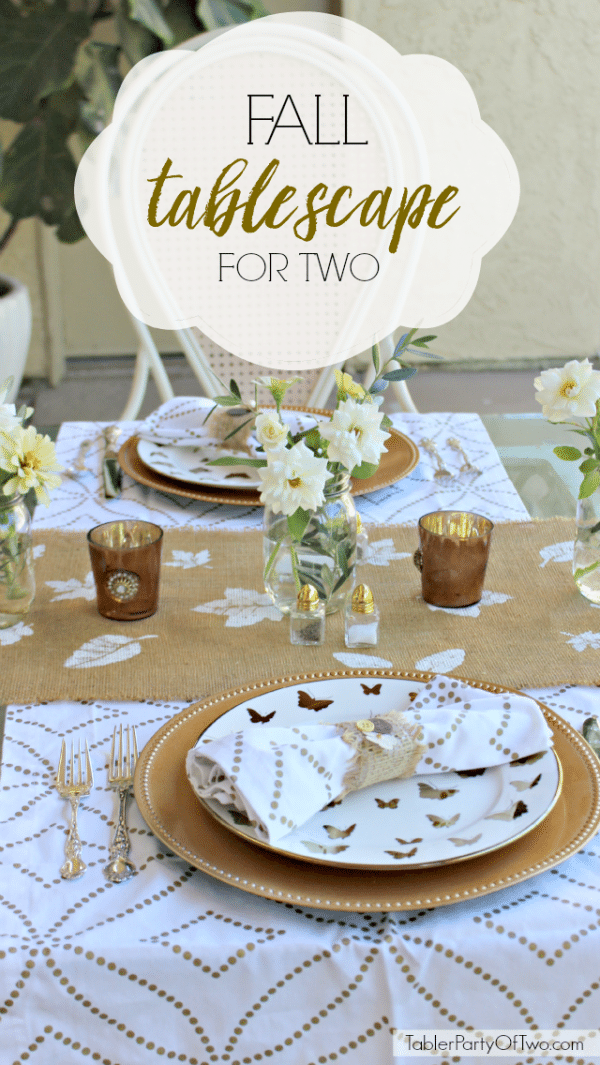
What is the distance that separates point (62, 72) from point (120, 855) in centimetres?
307

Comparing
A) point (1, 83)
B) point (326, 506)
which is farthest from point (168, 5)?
point (326, 506)

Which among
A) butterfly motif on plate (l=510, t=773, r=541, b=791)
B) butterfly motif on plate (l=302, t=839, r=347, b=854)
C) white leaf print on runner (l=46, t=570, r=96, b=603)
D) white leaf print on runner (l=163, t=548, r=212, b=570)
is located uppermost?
butterfly motif on plate (l=302, t=839, r=347, b=854)

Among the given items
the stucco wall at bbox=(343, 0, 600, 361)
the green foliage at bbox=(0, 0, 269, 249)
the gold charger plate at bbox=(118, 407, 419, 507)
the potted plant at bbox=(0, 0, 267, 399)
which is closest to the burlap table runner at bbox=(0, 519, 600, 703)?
the gold charger plate at bbox=(118, 407, 419, 507)

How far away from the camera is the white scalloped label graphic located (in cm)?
171

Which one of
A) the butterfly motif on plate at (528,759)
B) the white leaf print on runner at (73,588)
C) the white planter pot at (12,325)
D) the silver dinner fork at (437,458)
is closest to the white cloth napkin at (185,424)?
the silver dinner fork at (437,458)

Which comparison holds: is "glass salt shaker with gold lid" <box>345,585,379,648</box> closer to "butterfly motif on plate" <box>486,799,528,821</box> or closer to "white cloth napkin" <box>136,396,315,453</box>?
"butterfly motif on plate" <box>486,799,528,821</box>

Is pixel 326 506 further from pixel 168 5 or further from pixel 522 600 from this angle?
pixel 168 5

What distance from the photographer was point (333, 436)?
822mm

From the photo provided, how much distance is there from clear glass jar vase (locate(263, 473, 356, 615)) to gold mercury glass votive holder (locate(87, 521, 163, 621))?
102 mm

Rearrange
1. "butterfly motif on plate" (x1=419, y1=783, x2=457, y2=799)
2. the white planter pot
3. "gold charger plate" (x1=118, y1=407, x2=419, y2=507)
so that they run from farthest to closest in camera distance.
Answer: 1. the white planter pot
2. "gold charger plate" (x1=118, y1=407, x2=419, y2=507)
3. "butterfly motif on plate" (x1=419, y1=783, x2=457, y2=799)

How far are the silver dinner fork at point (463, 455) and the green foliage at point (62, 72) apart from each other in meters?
2.09

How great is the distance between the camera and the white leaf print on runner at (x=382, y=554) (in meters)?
1.03

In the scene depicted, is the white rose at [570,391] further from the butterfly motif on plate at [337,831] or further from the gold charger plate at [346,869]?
the butterfly motif on plate at [337,831]

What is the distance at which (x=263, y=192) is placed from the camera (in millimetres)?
1964
